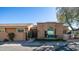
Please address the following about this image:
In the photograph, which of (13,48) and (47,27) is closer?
(13,48)

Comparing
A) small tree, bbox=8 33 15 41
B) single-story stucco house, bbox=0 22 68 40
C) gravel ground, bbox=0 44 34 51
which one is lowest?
gravel ground, bbox=0 44 34 51

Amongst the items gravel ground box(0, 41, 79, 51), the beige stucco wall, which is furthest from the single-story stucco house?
gravel ground box(0, 41, 79, 51)

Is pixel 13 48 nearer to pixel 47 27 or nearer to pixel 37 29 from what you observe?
pixel 37 29

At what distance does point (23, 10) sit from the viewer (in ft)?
19.6

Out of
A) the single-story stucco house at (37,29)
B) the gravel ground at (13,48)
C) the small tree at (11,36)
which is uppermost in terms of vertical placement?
the single-story stucco house at (37,29)

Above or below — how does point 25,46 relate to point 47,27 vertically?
below

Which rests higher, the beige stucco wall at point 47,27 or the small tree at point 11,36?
the beige stucco wall at point 47,27

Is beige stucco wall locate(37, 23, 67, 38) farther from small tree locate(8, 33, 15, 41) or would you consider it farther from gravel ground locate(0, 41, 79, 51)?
small tree locate(8, 33, 15, 41)

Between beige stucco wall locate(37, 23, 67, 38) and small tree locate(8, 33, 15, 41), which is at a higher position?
beige stucco wall locate(37, 23, 67, 38)

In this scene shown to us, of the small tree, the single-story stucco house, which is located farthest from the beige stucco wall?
the small tree

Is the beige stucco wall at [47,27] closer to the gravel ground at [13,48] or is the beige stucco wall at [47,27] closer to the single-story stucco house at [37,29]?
the single-story stucco house at [37,29]

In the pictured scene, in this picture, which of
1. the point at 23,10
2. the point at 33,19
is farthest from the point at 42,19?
the point at 23,10

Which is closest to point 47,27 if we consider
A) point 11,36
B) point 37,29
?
point 37,29

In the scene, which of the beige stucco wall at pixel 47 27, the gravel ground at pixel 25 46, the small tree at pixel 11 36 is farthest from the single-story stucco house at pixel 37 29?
the gravel ground at pixel 25 46
